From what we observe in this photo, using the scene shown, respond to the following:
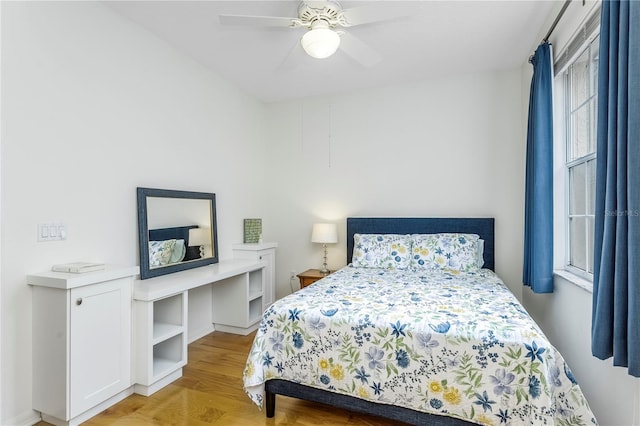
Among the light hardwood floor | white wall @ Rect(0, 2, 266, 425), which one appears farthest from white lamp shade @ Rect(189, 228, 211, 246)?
the light hardwood floor

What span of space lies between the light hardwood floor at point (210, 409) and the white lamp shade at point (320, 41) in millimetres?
2337

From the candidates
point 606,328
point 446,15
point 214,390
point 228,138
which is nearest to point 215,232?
point 228,138

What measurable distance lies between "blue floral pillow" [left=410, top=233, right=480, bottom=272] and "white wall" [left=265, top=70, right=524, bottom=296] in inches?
15.5

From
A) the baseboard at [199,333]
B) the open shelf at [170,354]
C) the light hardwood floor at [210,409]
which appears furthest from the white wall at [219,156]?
the open shelf at [170,354]

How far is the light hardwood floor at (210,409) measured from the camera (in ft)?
6.52

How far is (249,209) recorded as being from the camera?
4.16 meters

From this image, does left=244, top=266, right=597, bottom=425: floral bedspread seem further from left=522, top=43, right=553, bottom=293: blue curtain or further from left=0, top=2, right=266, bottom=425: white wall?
left=0, top=2, right=266, bottom=425: white wall

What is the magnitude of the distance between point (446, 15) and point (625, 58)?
152 cm

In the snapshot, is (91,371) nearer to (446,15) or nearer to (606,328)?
(606,328)

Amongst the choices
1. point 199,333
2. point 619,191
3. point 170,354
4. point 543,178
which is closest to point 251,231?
point 199,333

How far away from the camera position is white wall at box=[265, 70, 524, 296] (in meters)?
3.46

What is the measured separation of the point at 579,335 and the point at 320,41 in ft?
8.02

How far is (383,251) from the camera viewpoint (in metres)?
3.45

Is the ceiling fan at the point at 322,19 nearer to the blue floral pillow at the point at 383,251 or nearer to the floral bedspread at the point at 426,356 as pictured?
the floral bedspread at the point at 426,356
